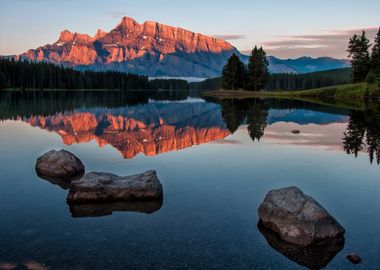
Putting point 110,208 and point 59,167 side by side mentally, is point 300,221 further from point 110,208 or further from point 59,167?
point 59,167

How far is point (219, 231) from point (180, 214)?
2307mm

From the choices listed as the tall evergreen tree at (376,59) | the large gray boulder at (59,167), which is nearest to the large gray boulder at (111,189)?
the large gray boulder at (59,167)

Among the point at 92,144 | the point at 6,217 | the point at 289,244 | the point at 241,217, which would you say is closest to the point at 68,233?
the point at 6,217

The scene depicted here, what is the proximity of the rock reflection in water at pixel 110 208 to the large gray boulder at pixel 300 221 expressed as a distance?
5.17 m

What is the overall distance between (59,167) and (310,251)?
50.6 feet

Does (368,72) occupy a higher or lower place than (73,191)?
higher

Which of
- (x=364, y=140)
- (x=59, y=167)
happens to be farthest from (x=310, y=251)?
(x=364, y=140)

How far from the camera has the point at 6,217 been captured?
49.1ft

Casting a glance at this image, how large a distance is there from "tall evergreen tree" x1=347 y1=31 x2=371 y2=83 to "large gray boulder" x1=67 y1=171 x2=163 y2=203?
417 ft

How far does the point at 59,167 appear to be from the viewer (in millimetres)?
22141

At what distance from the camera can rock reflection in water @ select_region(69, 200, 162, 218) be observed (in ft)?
52.0

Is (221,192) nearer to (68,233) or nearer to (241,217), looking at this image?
(241,217)

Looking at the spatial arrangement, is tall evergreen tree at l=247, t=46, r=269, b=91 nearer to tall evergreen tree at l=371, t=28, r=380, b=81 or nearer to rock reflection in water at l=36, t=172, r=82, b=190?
tall evergreen tree at l=371, t=28, r=380, b=81

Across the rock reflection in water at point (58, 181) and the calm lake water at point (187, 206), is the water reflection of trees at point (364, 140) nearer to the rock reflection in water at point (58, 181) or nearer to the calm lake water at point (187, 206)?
the calm lake water at point (187, 206)
